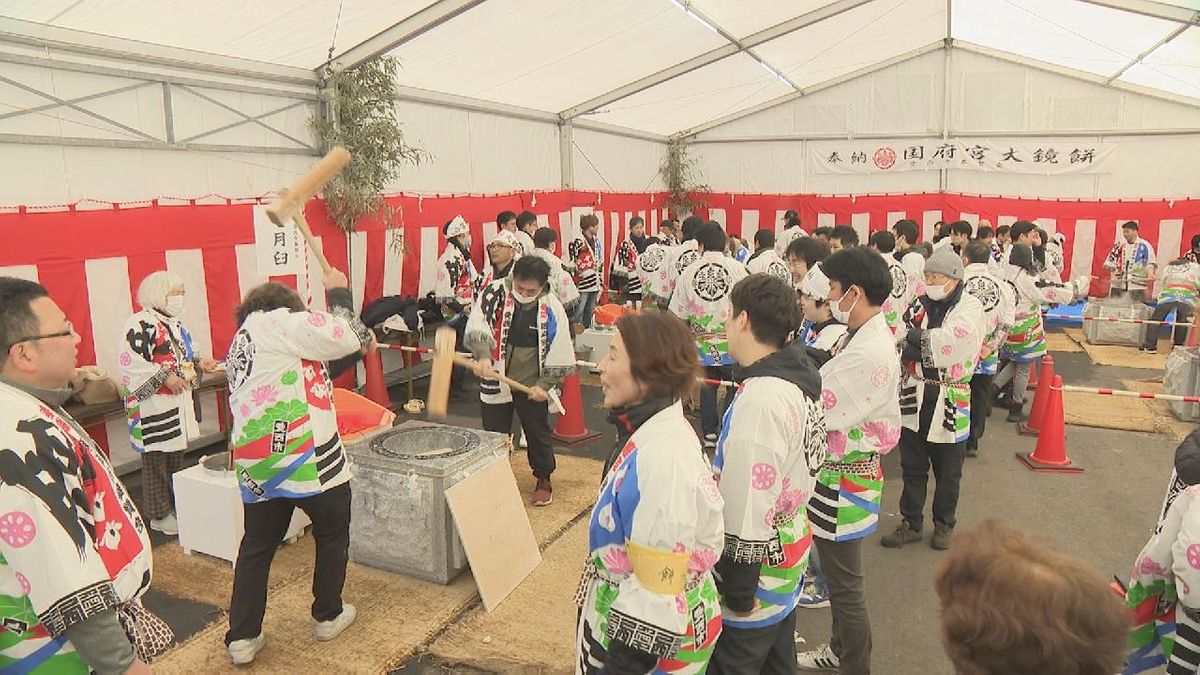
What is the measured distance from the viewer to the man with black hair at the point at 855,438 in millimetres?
2959

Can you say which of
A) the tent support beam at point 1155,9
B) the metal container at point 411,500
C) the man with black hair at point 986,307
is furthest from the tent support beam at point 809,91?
the metal container at point 411,500

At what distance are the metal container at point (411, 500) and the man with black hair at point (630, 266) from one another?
720 cm

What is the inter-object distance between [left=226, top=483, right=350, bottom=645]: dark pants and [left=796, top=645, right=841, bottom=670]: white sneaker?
2.16m

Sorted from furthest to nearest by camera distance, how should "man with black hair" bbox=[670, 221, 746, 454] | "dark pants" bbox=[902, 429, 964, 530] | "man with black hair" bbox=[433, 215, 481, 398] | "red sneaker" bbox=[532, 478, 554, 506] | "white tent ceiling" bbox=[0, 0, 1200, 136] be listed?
"man with black hair" bbox=[433, 215, 481, 398] → "man with black hair" bbox=[670, 221, 746, 454] → "white tent ceiling" bbox=[0, 0, 1200, 136] → "red sneaker" bbox=[532, 478, 554, 506] → "dark pants" bbox=[902, 429, 964, 530]

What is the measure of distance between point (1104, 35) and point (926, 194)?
435 cm

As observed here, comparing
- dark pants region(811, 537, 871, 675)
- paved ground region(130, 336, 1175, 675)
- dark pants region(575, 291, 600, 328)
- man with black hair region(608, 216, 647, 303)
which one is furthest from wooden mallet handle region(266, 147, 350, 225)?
man with black hair region(608, 216, 647, 303)

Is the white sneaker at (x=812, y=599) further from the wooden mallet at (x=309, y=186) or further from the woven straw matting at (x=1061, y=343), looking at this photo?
the woven straw matting at (x=1061, y=343)

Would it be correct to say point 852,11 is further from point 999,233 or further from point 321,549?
point 321,549

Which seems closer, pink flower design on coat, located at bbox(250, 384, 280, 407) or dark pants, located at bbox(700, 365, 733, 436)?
pink flower design on coat, located at bbox(250, 384, 280, 407)

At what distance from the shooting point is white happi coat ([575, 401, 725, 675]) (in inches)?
69.5

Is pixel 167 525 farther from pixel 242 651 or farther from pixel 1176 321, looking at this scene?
pixel 1176 321

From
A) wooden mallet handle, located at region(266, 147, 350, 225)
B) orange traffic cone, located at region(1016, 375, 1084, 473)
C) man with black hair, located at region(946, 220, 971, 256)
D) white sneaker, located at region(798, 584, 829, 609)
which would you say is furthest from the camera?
man with black hair, located at region(946, 220, 971, 256)

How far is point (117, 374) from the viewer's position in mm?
5453

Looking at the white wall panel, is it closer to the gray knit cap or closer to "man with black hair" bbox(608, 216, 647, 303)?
"man with black hair" bbox(608, 216, 647, 303)
